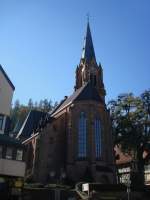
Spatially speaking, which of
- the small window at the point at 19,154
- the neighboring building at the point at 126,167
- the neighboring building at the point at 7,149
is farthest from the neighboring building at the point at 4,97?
the neighboring building at the point at 126,167

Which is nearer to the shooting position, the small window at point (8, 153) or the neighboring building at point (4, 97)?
the small window at point (8, 153)

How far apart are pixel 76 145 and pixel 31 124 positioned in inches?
594

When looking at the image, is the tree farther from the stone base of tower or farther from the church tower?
the church tower

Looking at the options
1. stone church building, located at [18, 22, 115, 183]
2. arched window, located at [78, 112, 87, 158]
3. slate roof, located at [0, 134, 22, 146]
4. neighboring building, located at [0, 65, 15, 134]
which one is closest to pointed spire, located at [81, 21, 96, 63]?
stone church building, located at [18, 22, 115, 183]

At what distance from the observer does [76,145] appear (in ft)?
156

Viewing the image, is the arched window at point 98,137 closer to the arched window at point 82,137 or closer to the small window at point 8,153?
the arched window at point 82,137

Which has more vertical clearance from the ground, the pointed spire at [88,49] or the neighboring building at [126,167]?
the pointed spire at [88,49]

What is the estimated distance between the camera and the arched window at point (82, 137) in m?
46.9

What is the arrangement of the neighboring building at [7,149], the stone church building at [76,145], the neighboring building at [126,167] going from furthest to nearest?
the neighboring building at [126,167] < the stone church building at [76,145] < the neighboring building at [7,149]

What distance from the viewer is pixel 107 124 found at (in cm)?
5103

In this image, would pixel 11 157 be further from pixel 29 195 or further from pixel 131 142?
pixel 131 142

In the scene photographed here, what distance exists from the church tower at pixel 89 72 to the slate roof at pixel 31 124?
1321cm

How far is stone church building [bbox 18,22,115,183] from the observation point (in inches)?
1797

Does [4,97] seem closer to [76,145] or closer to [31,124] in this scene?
[76,145]
